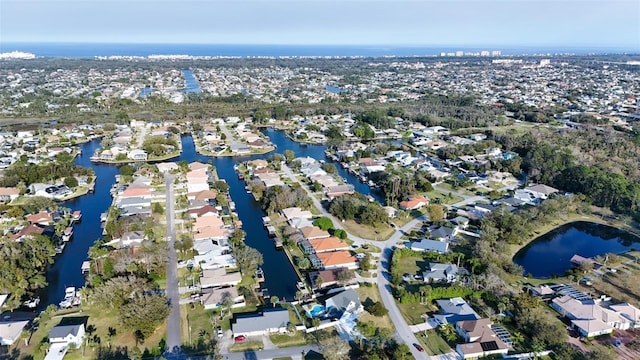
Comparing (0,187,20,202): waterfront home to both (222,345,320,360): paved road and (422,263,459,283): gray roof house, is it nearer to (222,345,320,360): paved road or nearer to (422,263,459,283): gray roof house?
(222,345,320,360): paved road

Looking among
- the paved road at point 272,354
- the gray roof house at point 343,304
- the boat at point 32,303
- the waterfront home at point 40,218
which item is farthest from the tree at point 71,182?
the gray roof house at point 343,304

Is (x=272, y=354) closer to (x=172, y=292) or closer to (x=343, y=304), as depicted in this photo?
(x=343, y=304)

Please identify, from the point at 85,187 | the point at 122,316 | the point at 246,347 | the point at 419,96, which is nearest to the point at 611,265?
the point at 246,347

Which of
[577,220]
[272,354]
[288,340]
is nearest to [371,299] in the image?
[288,340]

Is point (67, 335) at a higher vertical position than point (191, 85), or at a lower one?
lower

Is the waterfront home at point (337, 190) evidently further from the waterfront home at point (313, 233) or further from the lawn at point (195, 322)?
the lawn at point (195, 322)
